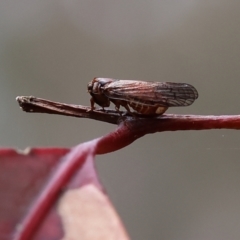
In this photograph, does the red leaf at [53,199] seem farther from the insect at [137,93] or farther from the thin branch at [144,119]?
the insect at [137,93]

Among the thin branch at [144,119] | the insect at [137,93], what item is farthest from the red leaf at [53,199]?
the insect at [137,93]

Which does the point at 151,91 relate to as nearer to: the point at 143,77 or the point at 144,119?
the point at 144,119

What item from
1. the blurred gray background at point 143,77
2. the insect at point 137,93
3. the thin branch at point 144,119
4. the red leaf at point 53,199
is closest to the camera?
the red leaf at point 53,199

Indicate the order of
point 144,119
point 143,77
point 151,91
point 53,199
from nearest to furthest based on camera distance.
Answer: point 53,199 → point 144,119 → point 151,91 → point 143,77

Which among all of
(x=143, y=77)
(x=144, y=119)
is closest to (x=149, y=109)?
(x=144, y=119)

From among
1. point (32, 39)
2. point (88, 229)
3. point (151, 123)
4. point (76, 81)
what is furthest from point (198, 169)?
point (88, 229)

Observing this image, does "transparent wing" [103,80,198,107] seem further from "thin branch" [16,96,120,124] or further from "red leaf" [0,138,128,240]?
"red leaf" [0,138,128,240]

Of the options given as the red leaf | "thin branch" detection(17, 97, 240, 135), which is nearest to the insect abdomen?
"thin branch" detection(17, 97, 240, 135)

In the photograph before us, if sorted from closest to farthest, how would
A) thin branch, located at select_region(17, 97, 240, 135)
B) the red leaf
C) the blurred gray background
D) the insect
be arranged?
the red leaf → thin branch, located at select_region(17, 97, 240, 135) → the insect → the blurred gray background
